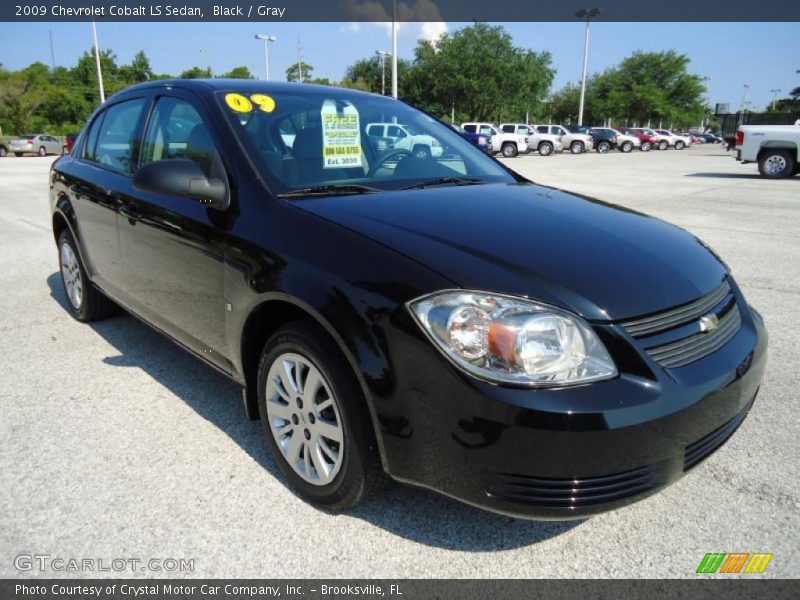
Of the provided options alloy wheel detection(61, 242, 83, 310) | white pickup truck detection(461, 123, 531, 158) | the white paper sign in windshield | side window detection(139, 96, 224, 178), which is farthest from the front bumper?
white pickup truck detection(461, 123, 531, 158)

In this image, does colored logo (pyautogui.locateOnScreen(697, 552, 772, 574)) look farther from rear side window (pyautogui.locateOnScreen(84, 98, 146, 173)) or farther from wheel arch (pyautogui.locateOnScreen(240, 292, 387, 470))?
rear side window (pyautogui.locateOnScreen(84, 98, 146, 173))

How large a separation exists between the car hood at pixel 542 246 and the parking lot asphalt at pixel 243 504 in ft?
2.22

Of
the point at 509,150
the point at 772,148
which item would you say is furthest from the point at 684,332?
the point at 509,150

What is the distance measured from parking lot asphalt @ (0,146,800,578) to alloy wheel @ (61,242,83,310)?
0.70 metres

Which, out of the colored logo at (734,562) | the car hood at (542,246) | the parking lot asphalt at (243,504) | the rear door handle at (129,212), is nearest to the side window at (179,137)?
the rear door handle at (129,212)

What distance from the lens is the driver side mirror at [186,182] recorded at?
250 cm

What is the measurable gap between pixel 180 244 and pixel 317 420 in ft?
3.86

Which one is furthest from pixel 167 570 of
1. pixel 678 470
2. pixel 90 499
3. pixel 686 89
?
pixel 686 89

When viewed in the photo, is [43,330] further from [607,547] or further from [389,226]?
[607,547]

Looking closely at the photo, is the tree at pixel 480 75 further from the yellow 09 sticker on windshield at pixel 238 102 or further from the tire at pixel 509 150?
the yellow 09 sticker on windshield at pixel 238 102

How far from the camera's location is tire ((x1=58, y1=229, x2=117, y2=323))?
171 inches

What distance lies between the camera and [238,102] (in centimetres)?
285

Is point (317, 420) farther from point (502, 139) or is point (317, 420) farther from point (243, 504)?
point (502, 139)

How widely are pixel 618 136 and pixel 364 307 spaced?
4258 centimetres
